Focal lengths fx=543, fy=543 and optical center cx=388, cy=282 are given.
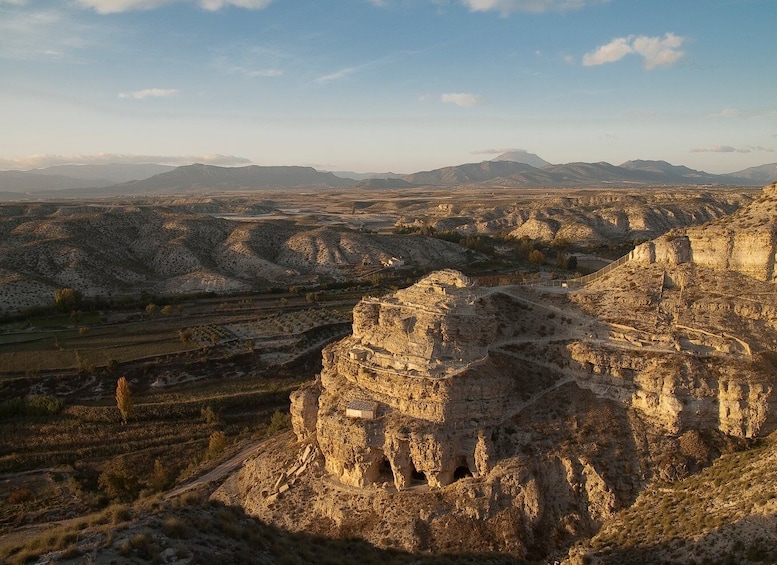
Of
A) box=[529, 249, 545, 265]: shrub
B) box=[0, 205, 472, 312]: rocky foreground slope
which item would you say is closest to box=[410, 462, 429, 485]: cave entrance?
box=[0, 205, 472, 312]: rocky foreground slope

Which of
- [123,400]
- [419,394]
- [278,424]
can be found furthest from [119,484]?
[419,394]

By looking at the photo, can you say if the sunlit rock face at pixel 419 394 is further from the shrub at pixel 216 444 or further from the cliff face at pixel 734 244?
the shrub at pixel 216 444

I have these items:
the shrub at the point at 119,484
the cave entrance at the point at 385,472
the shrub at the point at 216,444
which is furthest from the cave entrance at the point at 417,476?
the shrub at the point at 119,484

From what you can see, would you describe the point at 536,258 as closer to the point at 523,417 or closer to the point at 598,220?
the point at 598,220

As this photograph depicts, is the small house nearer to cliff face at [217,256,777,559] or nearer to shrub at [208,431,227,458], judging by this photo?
cliff face at [217,256,777,559]

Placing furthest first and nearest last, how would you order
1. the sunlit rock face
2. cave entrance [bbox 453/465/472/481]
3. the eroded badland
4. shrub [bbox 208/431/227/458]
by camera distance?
shrub [bbox 208/431/227/458] < cave entrance [bbox 453/465/472/481] < the sunlit rock face < the eroded badland

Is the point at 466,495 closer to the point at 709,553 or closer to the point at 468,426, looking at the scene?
the point at 468,426
